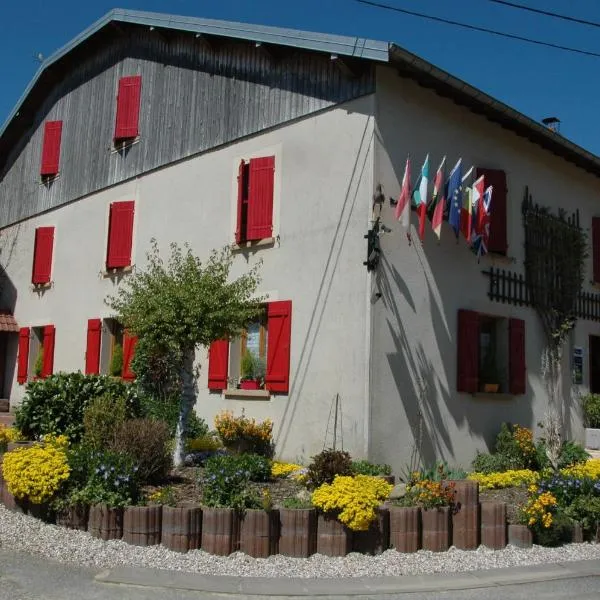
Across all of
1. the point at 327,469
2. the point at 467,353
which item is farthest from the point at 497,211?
the point at 327,469

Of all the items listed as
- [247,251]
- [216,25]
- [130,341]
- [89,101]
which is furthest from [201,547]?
[89,101]

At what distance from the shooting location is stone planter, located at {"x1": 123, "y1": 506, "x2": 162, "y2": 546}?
659 cm

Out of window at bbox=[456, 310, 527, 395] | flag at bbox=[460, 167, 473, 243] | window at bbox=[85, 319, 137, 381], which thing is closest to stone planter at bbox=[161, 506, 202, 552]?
window at bbox=[456, 310, 527, 395]

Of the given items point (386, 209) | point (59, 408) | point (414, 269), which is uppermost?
point (386, 209)

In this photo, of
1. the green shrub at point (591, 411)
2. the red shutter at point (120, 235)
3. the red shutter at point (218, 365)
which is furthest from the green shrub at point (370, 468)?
the red shutter at point (120, 235)

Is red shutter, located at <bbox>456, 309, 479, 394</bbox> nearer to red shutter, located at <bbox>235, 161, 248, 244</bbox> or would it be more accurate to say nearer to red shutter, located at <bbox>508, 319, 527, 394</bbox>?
red shutter, located at <bbox>508, 319, 527, 394</bbox>

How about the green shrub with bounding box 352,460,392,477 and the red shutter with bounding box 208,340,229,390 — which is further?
the red shutter with bounding box 208,340,229,390

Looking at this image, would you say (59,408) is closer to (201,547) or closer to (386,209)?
(201,547)

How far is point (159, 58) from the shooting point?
47.6 feet

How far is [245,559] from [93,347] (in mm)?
9496

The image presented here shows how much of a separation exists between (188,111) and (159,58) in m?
1.71

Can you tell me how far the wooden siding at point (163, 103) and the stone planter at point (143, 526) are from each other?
22.3 ft

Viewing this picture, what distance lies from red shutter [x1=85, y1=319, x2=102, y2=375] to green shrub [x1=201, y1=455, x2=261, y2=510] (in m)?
8.51

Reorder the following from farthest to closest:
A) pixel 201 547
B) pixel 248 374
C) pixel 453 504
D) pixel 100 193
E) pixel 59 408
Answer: pixel 100 193
pixel 248 374
pixel 59 408
pixel 453 504
pixel 201 547
